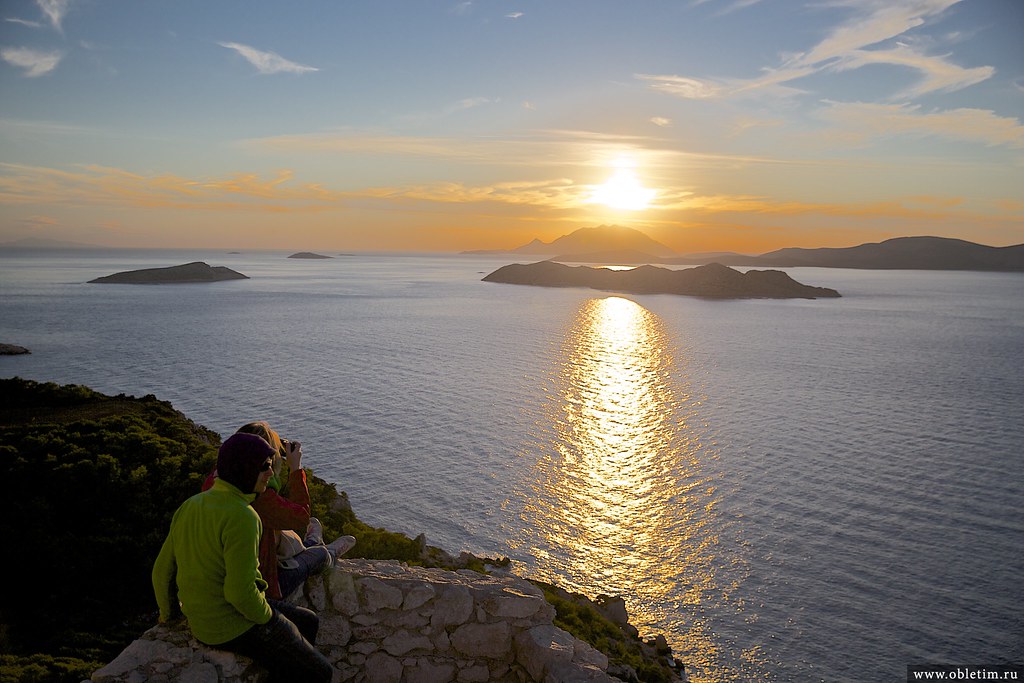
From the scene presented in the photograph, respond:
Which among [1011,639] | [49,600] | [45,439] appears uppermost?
[45,439]

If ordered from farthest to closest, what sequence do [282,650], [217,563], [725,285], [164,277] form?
[164,277], [725,285], [282,650], [217,563]

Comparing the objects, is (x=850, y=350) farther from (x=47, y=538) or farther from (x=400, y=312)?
(x=47, y=538)

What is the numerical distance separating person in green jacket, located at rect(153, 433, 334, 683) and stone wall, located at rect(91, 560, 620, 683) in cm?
138

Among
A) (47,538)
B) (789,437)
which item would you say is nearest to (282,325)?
(789,437)

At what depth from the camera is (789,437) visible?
3597 cm

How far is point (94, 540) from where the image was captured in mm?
13266

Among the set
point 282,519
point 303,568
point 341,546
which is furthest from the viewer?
point 341,546

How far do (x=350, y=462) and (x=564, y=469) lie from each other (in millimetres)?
10794

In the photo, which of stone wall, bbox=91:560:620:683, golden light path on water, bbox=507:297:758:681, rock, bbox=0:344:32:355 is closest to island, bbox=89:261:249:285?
rock, bbox=0:344:32:355

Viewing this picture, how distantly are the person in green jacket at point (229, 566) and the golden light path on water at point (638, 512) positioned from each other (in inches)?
555

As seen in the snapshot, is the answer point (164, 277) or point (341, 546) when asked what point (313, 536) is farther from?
point (164, 277)

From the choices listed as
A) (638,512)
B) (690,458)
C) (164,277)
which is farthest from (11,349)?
(164,277)

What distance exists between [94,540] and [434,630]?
999 centimetres

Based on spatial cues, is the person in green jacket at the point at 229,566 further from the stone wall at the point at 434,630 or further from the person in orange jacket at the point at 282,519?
the stone wall at the point at 434,630
